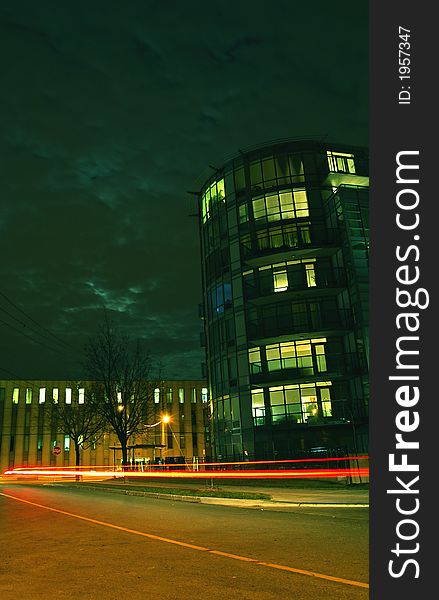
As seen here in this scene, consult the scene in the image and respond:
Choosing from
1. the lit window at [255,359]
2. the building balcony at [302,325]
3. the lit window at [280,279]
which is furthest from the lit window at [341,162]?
the lit window at [255,359]

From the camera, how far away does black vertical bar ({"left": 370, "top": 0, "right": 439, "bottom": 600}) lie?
3.58 meters

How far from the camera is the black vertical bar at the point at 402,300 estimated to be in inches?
141

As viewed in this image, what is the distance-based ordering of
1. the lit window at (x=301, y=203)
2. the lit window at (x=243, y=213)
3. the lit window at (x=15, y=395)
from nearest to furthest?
1. the lit window at (x=301, y=203)
2. the lit window at (x=243, y=213)
3. the lit window at (x=15, y=395)

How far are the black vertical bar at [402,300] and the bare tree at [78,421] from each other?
51.7 m

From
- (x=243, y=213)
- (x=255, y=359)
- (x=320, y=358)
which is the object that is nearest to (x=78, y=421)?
(x=255, y=359)

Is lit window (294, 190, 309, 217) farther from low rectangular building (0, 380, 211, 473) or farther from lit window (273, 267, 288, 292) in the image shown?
low rectangular building (0, 380, 211, 473)

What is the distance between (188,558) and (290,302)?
3236cm

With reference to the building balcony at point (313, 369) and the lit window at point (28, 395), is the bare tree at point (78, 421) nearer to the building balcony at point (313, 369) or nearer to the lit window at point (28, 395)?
the lit window at point (28, 395)

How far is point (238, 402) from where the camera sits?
40000mm

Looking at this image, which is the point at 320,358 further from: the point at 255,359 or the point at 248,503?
the point at 248,503

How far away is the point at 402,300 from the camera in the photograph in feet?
12.5

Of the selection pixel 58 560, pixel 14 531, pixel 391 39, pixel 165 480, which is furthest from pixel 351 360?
pixel 391 39

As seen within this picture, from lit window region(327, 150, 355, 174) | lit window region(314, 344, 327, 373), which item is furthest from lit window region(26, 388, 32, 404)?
lit window region(327, 150, 355, 174)

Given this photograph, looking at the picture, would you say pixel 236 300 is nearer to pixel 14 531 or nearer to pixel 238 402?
pixel 238 402
